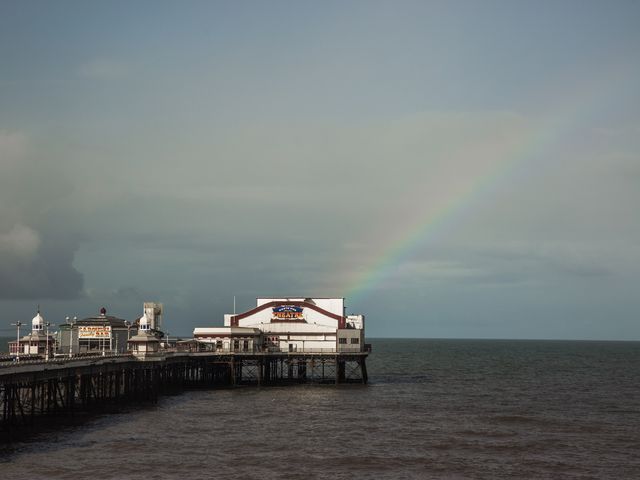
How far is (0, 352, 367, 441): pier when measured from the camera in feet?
192

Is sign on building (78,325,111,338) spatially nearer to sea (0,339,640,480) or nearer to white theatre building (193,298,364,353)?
white theatre building (193,298,364,353)

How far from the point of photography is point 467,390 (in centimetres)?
10444

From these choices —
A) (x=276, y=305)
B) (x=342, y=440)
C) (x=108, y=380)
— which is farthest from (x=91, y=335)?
(x=342, y=440)

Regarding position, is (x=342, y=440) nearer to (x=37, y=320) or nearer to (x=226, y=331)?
(x=37, y=320)

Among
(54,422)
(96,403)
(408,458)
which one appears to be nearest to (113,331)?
(96,403)

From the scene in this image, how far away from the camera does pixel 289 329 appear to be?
115188mm

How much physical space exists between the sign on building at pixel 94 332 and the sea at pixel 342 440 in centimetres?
1581

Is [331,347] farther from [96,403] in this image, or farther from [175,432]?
[175,432]

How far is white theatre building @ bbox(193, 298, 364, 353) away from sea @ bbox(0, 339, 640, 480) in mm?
17168

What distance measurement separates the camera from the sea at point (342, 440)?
47844 millimetres

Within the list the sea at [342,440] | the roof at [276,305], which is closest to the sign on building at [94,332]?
the sea at [342,440]

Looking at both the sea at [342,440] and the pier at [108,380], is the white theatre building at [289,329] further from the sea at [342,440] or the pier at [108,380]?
the sea at [342,440]

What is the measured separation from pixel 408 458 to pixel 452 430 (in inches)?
528

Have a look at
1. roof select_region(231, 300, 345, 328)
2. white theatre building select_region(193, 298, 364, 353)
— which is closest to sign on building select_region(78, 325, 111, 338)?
white theatre building select_region(193, 298, 364, 353)
